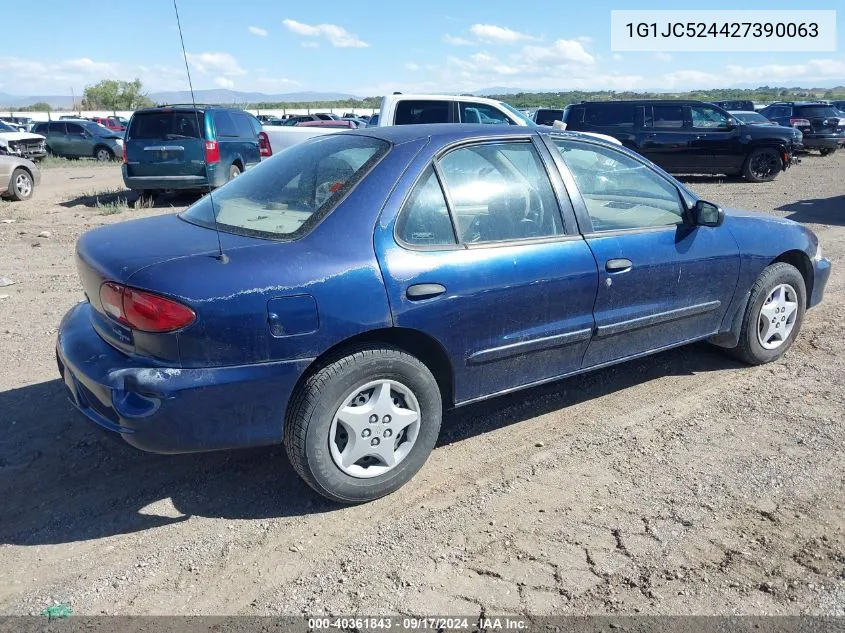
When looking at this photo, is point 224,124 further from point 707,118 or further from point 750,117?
point 750,117

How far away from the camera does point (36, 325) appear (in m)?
5.89

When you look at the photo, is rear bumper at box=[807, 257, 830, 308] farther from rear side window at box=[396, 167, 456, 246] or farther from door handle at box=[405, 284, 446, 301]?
door handle at box=[405, 284, 446, 301]

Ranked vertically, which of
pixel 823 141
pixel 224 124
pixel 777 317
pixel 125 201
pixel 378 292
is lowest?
pixel 777 317

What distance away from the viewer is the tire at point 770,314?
4816 millimetres

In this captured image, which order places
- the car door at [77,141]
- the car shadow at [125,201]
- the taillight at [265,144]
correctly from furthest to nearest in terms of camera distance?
the car door at [77,141] → the car shadow at [125,201] → the taillight at [265,144]

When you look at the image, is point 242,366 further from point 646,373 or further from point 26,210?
point 26,210

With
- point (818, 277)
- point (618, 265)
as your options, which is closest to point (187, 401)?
point (618, 265)

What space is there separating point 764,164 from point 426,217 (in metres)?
16.0

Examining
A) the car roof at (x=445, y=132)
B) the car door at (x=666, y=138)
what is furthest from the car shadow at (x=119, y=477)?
the car door at (x=666, y=138)

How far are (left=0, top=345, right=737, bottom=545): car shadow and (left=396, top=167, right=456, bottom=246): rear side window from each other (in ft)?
3.96

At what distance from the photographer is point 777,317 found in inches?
197

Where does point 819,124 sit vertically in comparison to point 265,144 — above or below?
below

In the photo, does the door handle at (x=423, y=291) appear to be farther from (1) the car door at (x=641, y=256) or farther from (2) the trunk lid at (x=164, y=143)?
(2) the trunk lid at (x=164, y=143)

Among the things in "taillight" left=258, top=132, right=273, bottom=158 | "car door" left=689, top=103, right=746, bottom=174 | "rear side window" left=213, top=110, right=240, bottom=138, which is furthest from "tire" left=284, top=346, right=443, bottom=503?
"car door" left=689, top=103, right=746, bottom=174
